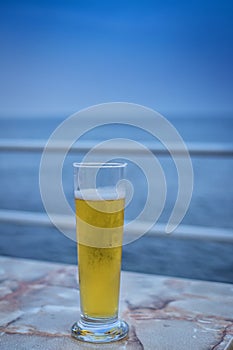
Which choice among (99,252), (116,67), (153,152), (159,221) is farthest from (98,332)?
(116,67)

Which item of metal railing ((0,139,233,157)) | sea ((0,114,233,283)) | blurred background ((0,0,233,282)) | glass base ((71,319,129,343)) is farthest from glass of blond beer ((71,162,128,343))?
blurred background ((0,0,233,282))

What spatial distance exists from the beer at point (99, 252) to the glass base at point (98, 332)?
2cm

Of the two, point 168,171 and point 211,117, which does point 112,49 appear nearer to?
point 168,171

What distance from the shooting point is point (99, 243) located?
944 mm

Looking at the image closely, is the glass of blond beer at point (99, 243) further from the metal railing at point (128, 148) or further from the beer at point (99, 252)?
the metal railing at point (128, 148)

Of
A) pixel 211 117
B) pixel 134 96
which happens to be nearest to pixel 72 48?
pixel 134 96

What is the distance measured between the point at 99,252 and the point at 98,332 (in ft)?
0.48

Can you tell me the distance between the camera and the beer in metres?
0.93

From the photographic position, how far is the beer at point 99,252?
36.8 inches

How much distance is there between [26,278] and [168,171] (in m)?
18.5

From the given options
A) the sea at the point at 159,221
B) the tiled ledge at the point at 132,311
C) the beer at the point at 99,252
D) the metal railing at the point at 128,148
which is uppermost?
the metal railing at the point at 128,148

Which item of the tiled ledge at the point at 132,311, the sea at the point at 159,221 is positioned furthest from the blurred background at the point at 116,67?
the tiled ledge at the point at 132,311

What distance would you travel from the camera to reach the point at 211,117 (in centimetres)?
4284

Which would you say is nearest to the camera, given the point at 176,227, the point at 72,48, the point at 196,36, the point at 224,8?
the point at 176,227
